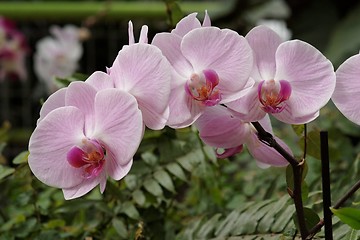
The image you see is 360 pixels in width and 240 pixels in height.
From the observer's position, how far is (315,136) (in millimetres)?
539

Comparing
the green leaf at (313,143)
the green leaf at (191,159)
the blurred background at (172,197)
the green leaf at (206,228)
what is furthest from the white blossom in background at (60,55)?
the green leaf at (313,143)

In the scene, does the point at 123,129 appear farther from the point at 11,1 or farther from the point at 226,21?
the point at 11,1

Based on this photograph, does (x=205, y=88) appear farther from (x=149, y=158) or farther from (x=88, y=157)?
(x=149, y=158)

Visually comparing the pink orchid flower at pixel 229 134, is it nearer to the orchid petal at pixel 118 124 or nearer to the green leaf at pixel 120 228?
the orchid petal at pixel 118 124

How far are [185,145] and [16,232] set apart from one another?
0.20m

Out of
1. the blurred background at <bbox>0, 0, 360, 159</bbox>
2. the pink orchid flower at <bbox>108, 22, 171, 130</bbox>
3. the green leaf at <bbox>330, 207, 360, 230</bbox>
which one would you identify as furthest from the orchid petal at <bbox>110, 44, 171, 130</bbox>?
the blurred background at <bbox>0, 0, 360, 159</bbox>

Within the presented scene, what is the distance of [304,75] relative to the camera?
17.6 inches

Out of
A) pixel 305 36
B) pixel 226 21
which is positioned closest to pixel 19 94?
pixel 226 21

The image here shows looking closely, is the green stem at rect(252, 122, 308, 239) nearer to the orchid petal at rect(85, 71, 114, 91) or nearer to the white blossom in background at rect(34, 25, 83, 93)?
the orchid petal at rect(85, 71, 114, 91)

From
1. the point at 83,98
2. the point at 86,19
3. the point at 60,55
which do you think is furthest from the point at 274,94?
the point at 86,19

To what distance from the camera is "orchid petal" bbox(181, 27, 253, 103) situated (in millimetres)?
439

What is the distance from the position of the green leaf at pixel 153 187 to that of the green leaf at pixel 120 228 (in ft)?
0.14

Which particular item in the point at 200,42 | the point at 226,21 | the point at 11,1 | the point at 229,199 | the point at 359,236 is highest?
the point at 200,42

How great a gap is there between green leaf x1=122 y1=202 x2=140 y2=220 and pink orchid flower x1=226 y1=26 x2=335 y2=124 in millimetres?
267
